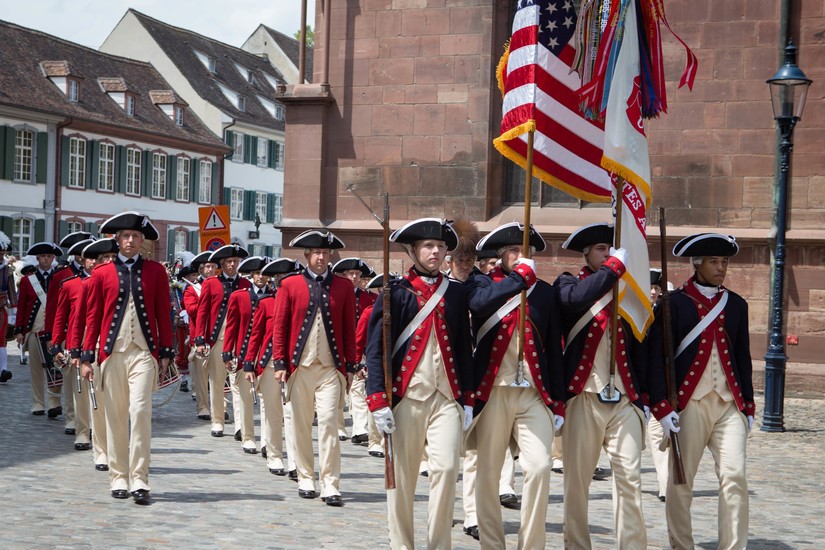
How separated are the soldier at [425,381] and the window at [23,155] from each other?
42432 mm

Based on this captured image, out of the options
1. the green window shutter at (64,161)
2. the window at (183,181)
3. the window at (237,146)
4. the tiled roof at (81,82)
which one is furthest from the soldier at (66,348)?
the window at (237,146)

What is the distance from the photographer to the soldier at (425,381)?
277 inches

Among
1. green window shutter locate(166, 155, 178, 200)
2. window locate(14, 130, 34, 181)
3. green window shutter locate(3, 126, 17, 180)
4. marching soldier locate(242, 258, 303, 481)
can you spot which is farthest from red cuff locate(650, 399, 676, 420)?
green window shutter locate(166, 155, 178, 200)

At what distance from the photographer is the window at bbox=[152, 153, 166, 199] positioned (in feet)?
184

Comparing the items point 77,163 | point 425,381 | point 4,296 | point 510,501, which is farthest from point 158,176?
point 425,381

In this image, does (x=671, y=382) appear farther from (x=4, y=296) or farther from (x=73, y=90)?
(x=73, y=90)

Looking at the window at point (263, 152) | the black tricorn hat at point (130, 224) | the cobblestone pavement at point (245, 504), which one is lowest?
the cobblestone pavement at point (245, 504)

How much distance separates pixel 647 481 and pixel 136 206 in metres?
45.5

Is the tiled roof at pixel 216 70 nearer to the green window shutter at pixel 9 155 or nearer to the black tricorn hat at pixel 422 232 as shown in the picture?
the green window shutter at pixel 9 155

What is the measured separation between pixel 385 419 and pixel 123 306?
133 inches

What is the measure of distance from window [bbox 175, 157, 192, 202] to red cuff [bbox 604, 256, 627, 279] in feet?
169

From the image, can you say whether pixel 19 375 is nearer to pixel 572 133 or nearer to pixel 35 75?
pixel 572 133

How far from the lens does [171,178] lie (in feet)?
187

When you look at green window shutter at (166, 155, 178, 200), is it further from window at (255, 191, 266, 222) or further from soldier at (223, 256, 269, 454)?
soldier at (223, 256, 269, 454)
